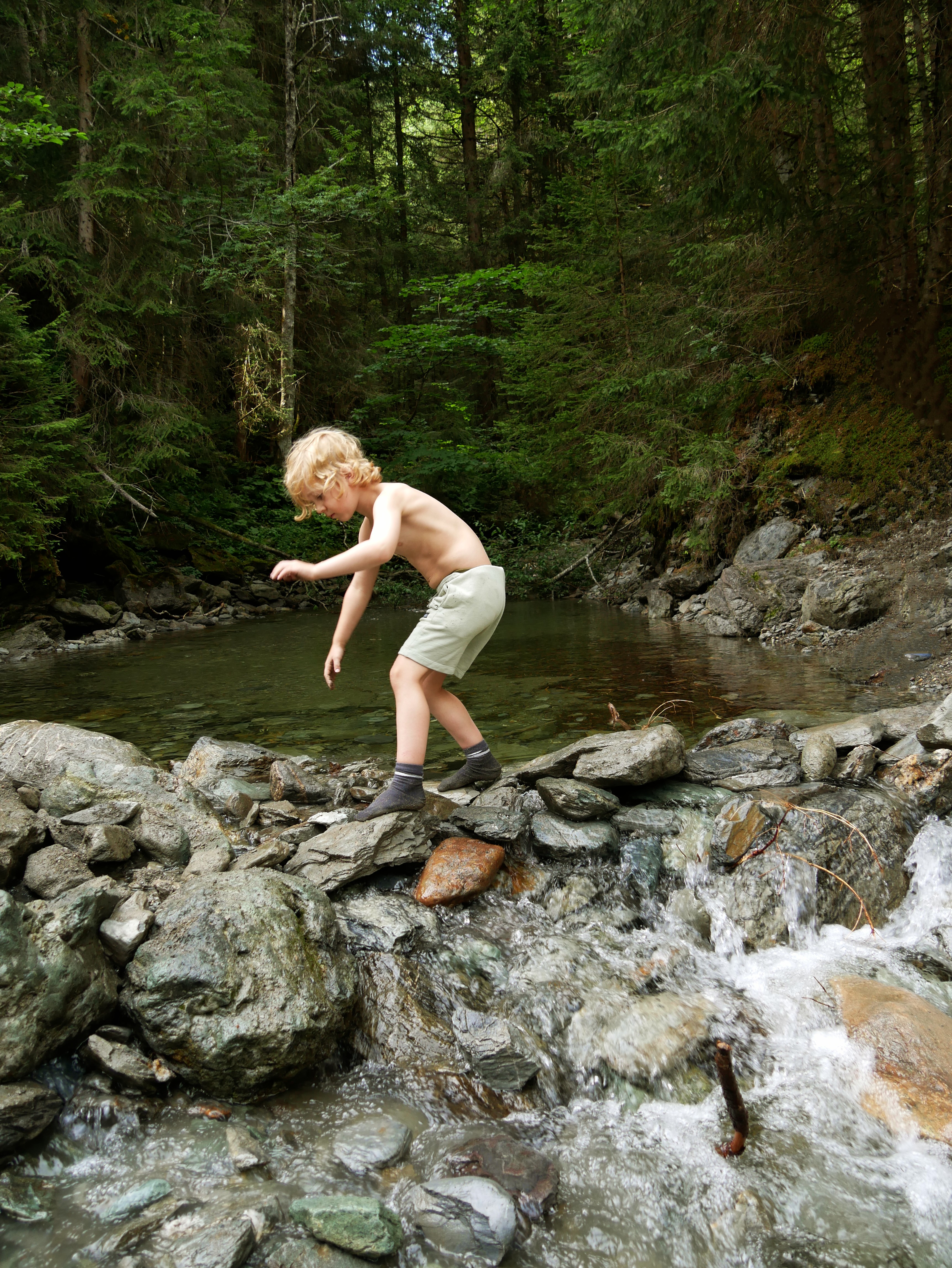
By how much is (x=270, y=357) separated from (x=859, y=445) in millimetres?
11057

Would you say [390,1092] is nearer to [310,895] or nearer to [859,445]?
[310,895]

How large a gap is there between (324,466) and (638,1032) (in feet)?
8.13

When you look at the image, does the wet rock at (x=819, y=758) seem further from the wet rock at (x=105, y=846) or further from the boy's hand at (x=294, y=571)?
the wet rock at (x=105, y=846)

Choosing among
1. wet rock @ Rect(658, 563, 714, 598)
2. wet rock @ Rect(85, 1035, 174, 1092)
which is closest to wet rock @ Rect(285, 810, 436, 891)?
wet rock @ Rect(85, 1035, 174, 1092)

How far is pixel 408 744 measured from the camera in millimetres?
3348

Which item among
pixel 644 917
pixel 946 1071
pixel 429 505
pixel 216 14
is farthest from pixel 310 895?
pixel 216 14

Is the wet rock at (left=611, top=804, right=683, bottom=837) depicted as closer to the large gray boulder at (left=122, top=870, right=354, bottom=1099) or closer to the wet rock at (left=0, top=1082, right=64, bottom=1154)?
the large gray boulder at (left=122, top=870, right=354, bottom=1099)

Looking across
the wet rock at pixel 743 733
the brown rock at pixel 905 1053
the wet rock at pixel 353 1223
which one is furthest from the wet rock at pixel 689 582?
the wet rock at pixel 353 1223

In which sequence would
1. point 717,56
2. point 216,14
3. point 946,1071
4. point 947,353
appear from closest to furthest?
point 946,1071, point 717,56, point 947,353, point 216,14

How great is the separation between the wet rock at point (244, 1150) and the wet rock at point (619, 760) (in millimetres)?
2109

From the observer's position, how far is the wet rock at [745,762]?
12.8ft

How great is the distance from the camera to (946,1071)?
2.30 meters

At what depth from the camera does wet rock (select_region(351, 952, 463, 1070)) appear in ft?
8.08

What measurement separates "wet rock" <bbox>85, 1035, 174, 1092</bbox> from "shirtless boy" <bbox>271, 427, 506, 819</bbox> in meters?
1.30
